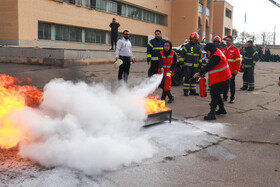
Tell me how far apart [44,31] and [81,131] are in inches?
735

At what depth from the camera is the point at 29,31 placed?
63.0 feet

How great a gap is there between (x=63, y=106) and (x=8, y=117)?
812 millimetres

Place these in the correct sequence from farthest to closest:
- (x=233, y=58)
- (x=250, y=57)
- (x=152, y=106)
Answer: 1. (x=250, y=57)
2. (x=233, y=58)
3. (x=152, y=106)

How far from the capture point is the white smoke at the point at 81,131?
142 inches

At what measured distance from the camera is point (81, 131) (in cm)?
397

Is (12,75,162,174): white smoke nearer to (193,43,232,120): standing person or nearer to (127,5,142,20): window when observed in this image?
(193,43,232,120): standing person

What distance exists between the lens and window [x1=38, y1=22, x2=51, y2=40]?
20312 millimetres

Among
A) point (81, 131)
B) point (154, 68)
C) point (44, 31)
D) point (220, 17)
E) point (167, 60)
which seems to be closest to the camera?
point (81, 131)

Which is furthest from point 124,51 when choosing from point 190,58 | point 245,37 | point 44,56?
point 245,37

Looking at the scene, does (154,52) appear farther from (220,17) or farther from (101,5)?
(220,17)

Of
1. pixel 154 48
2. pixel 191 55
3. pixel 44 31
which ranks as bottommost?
pixel 191 55

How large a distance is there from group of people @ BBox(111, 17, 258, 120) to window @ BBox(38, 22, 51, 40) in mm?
13769

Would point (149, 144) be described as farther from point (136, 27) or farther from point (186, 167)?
point (136, 27)

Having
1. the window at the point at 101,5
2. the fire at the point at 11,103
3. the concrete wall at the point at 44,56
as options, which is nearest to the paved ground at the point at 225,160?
the fire at the point at 11,103
